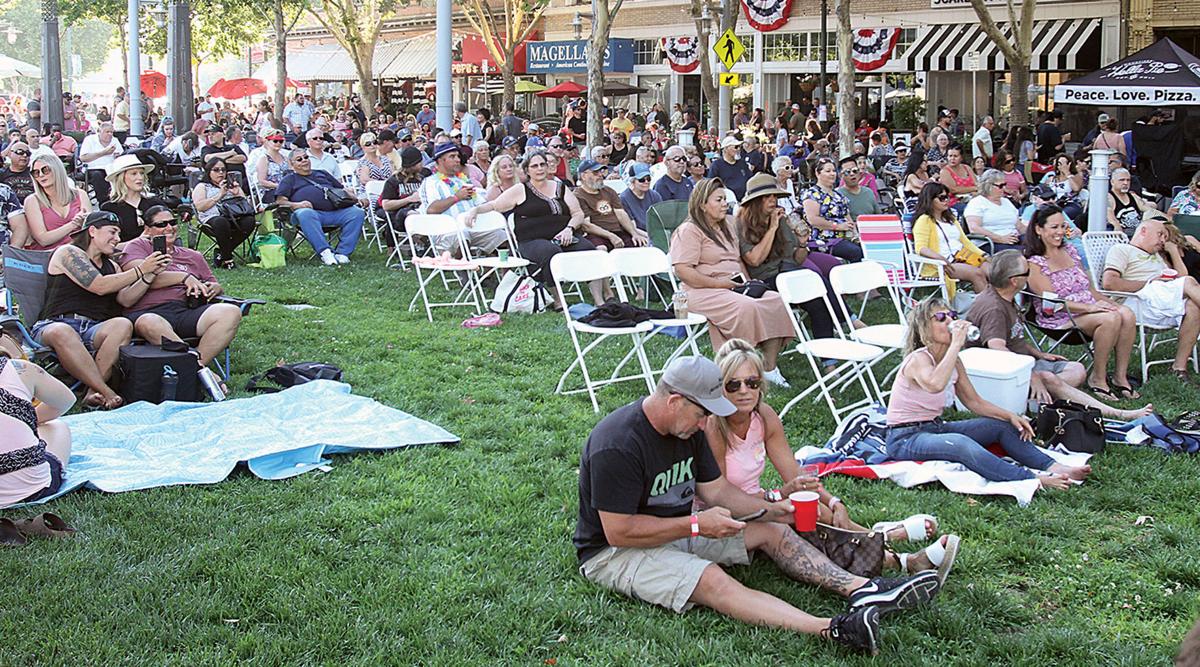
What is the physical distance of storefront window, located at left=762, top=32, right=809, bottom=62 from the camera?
3500 centimetres

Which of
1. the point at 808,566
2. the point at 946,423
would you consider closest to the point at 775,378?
the point at 946,423

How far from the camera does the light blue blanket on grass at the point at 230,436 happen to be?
6164 mm

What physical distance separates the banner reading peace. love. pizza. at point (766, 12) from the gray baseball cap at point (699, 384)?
30.3 metres

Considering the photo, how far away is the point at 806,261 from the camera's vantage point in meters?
9.57

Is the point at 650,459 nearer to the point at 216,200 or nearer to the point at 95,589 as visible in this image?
the point at 95,589

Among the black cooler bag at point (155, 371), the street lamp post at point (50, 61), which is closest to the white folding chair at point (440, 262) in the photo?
the black cooler bag at point (155, 371)

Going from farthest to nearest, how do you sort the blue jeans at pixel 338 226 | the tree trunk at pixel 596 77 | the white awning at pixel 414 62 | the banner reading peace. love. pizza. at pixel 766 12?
the white awning at pixel 414 62 → the banner reading peace. love. pizza. at pixel 766 12 → the tree trunk at pixel 596 77 → the blue jeans at pixel 338 226

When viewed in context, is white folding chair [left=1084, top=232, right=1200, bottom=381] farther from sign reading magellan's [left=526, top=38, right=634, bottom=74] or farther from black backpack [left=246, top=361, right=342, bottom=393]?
sign reading magellan's [left=526, top=38, right=634, bottom=74]

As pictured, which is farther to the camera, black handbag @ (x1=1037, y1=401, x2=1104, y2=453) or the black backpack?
the black backpack

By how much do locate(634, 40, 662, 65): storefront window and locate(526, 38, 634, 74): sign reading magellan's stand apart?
25 centimetres

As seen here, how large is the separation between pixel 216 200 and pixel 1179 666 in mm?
11939

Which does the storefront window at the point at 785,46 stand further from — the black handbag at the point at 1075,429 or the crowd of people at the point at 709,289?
the black handbag at the point at 1075,429

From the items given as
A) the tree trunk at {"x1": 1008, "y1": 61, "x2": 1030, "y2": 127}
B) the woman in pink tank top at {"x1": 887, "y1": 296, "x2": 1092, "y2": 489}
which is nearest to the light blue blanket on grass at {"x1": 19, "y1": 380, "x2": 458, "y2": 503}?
the woman in pink tank top at {"x1": 887, "y1": 296, "x2": 1092, "y2": 489}

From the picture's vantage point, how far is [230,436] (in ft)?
22.2
